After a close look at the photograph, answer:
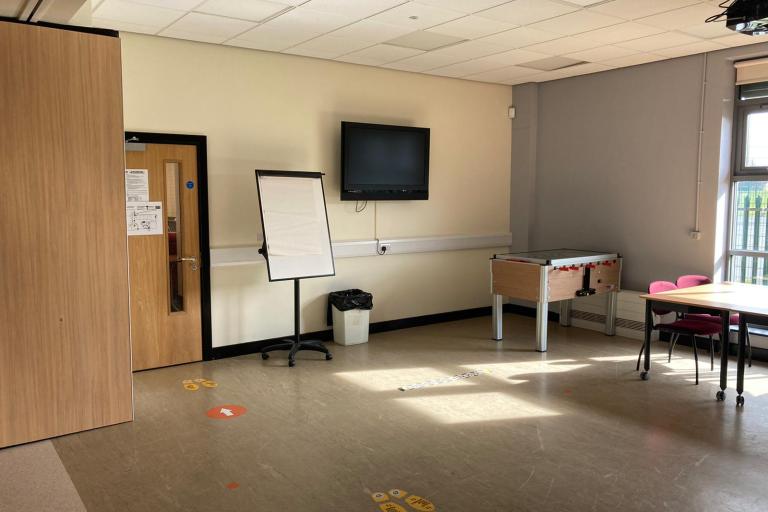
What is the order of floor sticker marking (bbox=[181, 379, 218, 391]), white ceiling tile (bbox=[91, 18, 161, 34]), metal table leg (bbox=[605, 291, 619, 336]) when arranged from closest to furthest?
white ceiling tile (bbox=[91, 18, 161, 34]), floor sticker marking (bbox=[181, 379, 218, 391]), metal table leg (bbox=[605, 291, 619, 336])

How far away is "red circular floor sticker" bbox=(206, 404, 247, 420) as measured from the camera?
4430 millimetres

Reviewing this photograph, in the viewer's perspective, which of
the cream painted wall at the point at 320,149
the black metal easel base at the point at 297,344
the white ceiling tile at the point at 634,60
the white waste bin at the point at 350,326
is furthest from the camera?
the white waste bin at the point at 350,326

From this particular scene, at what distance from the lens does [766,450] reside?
385cm

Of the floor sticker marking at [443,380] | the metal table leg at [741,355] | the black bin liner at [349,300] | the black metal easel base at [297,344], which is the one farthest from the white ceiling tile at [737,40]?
the black metal easel base at [297,344]

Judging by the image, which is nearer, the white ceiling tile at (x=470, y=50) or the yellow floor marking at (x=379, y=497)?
the yellow floor marking at (x=379, y=497)

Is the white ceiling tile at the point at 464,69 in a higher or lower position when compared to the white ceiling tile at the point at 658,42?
higher

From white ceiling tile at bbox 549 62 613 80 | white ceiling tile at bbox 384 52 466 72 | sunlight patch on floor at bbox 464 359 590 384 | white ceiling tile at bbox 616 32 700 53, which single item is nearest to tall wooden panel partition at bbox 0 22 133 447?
sunlight patch on floor at bbox 464 359 590 384

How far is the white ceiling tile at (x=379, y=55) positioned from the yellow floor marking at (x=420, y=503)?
4.07 m

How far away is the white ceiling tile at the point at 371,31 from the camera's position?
16.7 ft

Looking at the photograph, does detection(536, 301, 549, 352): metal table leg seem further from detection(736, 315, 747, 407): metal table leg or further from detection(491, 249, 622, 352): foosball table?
detection(736, 315, 747, 407): metal table leg

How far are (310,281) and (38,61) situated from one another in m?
3.29

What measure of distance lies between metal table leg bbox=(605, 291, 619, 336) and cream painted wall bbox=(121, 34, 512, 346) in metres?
1.62

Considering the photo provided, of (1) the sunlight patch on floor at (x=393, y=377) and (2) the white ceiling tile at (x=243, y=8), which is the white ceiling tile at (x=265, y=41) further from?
(1) the sunlight patch on floor at (x=393, y=377)

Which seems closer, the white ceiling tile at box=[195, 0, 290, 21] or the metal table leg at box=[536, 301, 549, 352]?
the white ceiling tile at box=[195, 0, 290, 21]
